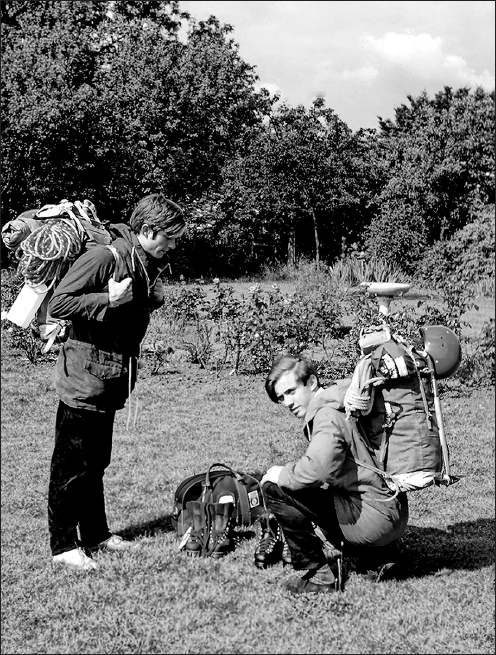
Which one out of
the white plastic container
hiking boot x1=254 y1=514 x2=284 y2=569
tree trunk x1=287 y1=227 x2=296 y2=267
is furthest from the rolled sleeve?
tree trunk x1=287 y1=227 x2=296 y2=267

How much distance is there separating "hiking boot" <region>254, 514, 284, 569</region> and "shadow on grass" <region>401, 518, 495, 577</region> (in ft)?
2.21

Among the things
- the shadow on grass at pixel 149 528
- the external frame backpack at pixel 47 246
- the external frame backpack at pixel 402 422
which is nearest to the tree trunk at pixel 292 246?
the shadow on grass at pixel 149 528

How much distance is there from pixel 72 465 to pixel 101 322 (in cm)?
77

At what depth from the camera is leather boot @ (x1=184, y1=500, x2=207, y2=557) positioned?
4.43 metres

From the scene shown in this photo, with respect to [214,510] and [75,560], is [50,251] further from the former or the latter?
[214,510]

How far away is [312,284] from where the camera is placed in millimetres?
16016

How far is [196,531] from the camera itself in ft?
14.9

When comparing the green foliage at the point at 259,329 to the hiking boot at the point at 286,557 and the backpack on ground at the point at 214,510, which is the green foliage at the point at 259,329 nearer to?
the backpack on ground at the point at 214,510

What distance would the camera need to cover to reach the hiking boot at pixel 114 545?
14.6 ft

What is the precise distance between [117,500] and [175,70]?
56.5 ft

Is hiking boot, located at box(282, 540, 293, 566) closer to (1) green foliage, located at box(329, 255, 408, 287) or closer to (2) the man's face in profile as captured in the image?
(2) the man's face in profile

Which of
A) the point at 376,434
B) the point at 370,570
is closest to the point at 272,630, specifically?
the point at 370,570

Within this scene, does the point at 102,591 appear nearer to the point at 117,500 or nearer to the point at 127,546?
the point at 127,546

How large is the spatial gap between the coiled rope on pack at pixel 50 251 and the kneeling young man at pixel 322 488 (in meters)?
1.18
